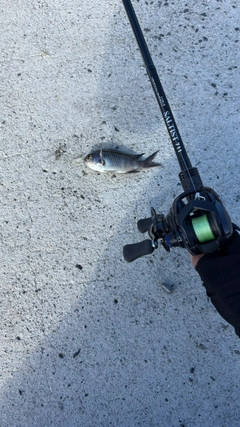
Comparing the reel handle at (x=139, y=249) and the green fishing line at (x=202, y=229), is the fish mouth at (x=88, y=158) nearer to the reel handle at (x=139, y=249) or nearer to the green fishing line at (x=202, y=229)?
the reel handle at (x=139, y=249)

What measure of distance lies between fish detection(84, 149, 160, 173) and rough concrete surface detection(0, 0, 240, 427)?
0.08m

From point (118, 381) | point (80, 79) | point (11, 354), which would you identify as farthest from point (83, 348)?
point (80, 79)

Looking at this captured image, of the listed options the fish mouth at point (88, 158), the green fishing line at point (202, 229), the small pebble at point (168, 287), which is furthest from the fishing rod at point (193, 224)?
the fish mouth at point (88, 158)

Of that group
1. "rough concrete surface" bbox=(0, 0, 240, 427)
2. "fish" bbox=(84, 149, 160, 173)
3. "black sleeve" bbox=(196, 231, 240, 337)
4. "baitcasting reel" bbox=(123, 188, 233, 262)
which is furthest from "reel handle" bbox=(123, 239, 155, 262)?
"fish" bbox=(84, 149, 160, 173)

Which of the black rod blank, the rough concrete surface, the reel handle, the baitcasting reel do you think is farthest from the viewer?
the rough concrete surface

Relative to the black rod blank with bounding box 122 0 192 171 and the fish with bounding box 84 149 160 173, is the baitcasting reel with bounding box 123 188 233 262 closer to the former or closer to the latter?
the black rod blank with bounding box 122 0 192 171

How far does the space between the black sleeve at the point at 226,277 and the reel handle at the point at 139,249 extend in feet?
0.77

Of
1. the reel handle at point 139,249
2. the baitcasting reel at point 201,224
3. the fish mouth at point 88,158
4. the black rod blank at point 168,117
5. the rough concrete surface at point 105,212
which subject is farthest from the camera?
the fish mouth at point 88,158

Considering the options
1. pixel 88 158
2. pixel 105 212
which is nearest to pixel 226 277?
pixel 105 212

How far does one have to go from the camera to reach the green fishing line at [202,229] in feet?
4.67

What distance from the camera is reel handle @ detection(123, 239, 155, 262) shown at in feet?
5.23

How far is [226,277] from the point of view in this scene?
147 centimetres

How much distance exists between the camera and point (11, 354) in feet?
7.35

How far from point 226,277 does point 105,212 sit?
3.50 feet
